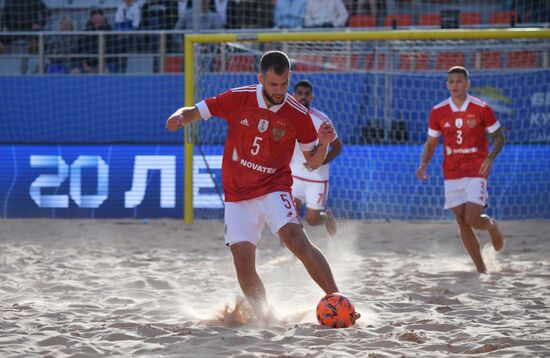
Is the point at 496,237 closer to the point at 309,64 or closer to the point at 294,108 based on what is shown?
the point at 294,108

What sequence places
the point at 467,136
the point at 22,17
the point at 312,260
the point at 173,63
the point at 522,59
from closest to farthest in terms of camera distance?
the point at 312,260
the point at 467,136
the point at 522,59
the point at 173,63
the point at 22,17

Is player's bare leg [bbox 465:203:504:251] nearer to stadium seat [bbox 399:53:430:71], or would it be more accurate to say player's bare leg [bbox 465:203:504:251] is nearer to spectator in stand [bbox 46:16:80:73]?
stadium seat [bbox 399:53:430:71]

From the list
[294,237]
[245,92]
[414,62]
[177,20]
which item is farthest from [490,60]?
[294,237]

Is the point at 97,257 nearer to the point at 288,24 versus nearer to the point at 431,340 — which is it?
the point at 431,340

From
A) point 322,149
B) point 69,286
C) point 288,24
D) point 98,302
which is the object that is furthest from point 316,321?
point 288,24

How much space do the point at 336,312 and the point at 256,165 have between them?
110cm

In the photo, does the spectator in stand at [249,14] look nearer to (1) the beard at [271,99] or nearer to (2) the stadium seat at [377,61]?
(2) the stadium seat at [377,61]

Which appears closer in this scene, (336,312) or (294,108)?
(336,312)

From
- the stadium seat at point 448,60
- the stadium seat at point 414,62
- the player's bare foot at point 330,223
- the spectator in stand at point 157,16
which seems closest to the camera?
the player's bare foot at point 330,223

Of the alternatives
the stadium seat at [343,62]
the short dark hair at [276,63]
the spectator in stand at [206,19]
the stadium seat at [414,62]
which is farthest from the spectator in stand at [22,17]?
the short dark hair at [276,63]

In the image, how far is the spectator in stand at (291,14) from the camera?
13.7m

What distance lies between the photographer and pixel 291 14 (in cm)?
1378

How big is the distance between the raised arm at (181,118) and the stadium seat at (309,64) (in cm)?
741

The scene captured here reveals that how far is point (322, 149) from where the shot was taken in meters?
5.44
